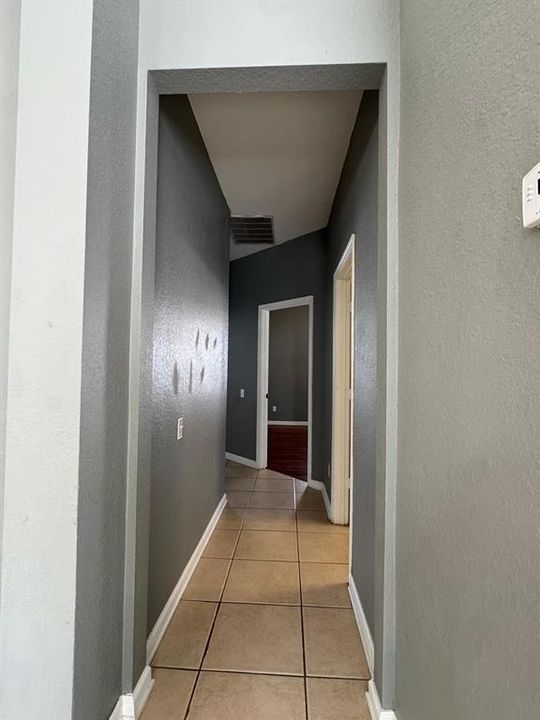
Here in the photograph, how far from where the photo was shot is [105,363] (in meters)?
1.25

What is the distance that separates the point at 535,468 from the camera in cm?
66

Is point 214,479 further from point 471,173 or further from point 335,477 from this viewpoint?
point 471,173

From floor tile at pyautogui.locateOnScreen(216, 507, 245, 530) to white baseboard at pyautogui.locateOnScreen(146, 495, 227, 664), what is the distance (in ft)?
0.40

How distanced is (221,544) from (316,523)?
841 millimetres

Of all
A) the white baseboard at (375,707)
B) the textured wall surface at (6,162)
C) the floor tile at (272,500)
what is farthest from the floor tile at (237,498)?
the textured wall surface at (6,162)

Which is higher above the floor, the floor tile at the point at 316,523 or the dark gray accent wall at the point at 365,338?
the dark gray accent wall at the point at 365,338

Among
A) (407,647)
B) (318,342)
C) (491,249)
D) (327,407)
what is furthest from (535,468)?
(318,342)

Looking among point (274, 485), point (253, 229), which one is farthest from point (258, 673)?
point (253, 229)

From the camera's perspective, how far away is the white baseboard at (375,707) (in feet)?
4.48

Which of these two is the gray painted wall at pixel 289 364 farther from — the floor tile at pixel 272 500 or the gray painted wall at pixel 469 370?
the gray painted wall at pixel 469 370

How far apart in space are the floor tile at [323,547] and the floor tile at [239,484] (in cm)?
125

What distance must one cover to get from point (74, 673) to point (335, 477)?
7.91 feet

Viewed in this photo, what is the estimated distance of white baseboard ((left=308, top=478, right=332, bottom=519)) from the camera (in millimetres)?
3382

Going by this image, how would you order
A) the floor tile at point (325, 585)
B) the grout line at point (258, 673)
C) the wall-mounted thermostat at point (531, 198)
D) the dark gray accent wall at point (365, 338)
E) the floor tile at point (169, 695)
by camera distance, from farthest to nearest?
the floor tile at point (325, 585)
the dark gray accent wall at point (365, 338)
the grout line at point (258, 673)
the floor tile at point (169, 695)
the wall-mounted thermostat at point (531, 198)
